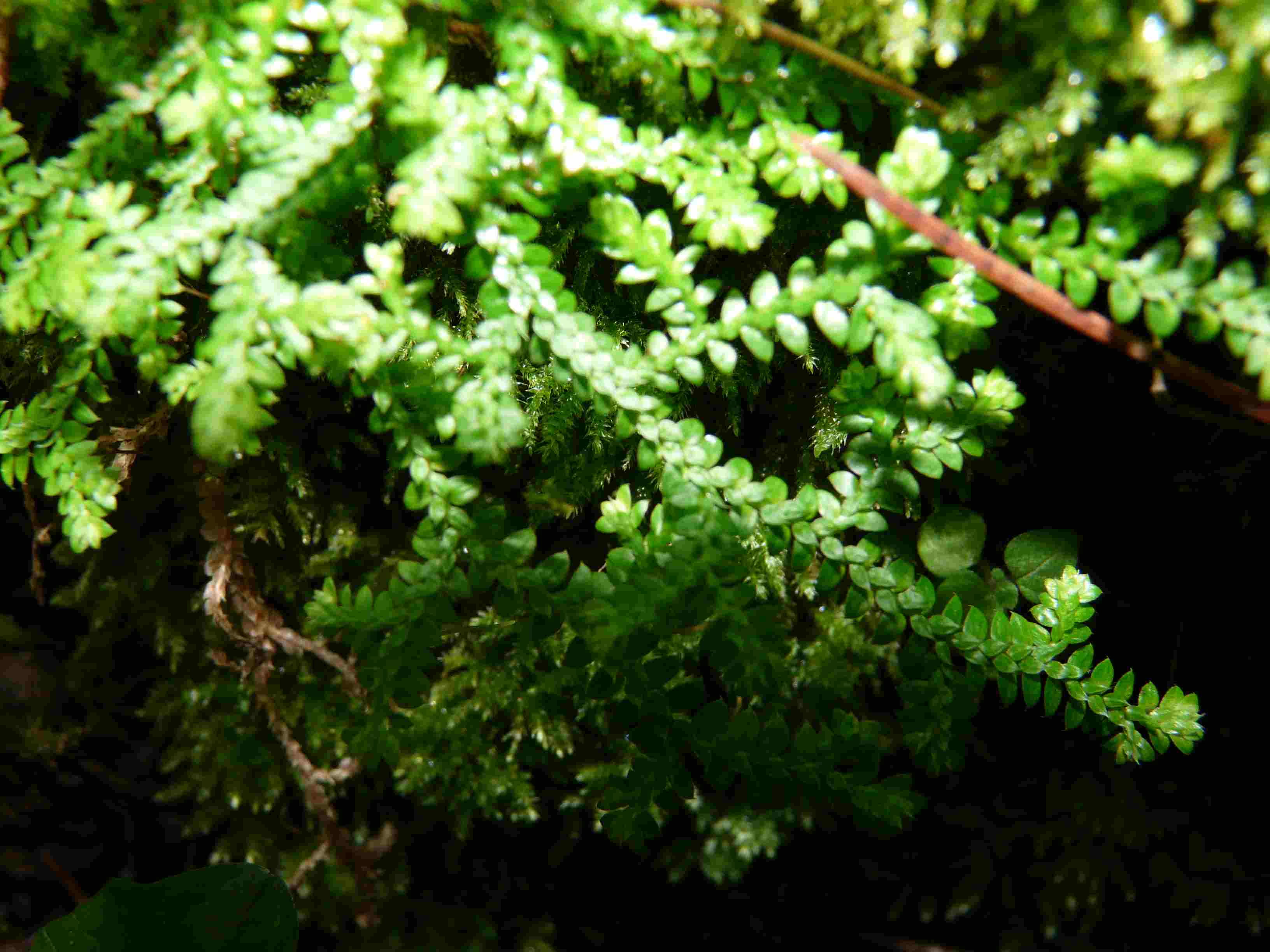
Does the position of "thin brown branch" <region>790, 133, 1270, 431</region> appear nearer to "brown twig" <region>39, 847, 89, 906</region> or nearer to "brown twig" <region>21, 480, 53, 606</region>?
"brown twig" <region>21, 480, 53, 606</region>

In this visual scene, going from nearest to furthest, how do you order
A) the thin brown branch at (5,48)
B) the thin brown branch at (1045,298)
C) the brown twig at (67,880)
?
the thin brown branch at (1045,298)
the thin brown branch at (5,48)
the brown twig at (67,880)

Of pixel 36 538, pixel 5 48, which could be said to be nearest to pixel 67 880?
pixel 36 538

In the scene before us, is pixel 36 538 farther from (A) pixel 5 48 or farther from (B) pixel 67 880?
(B) pixel 67 880

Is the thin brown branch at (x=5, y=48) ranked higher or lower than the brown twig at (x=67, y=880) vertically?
higher

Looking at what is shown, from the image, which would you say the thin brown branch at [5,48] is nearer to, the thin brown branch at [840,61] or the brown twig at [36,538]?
the brown twig at [36,538]

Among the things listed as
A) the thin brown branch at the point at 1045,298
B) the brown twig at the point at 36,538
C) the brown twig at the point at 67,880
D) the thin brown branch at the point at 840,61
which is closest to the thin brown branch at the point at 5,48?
the brown twig at the point at 36,538

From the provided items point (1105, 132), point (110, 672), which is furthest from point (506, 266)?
point (110, 672)
